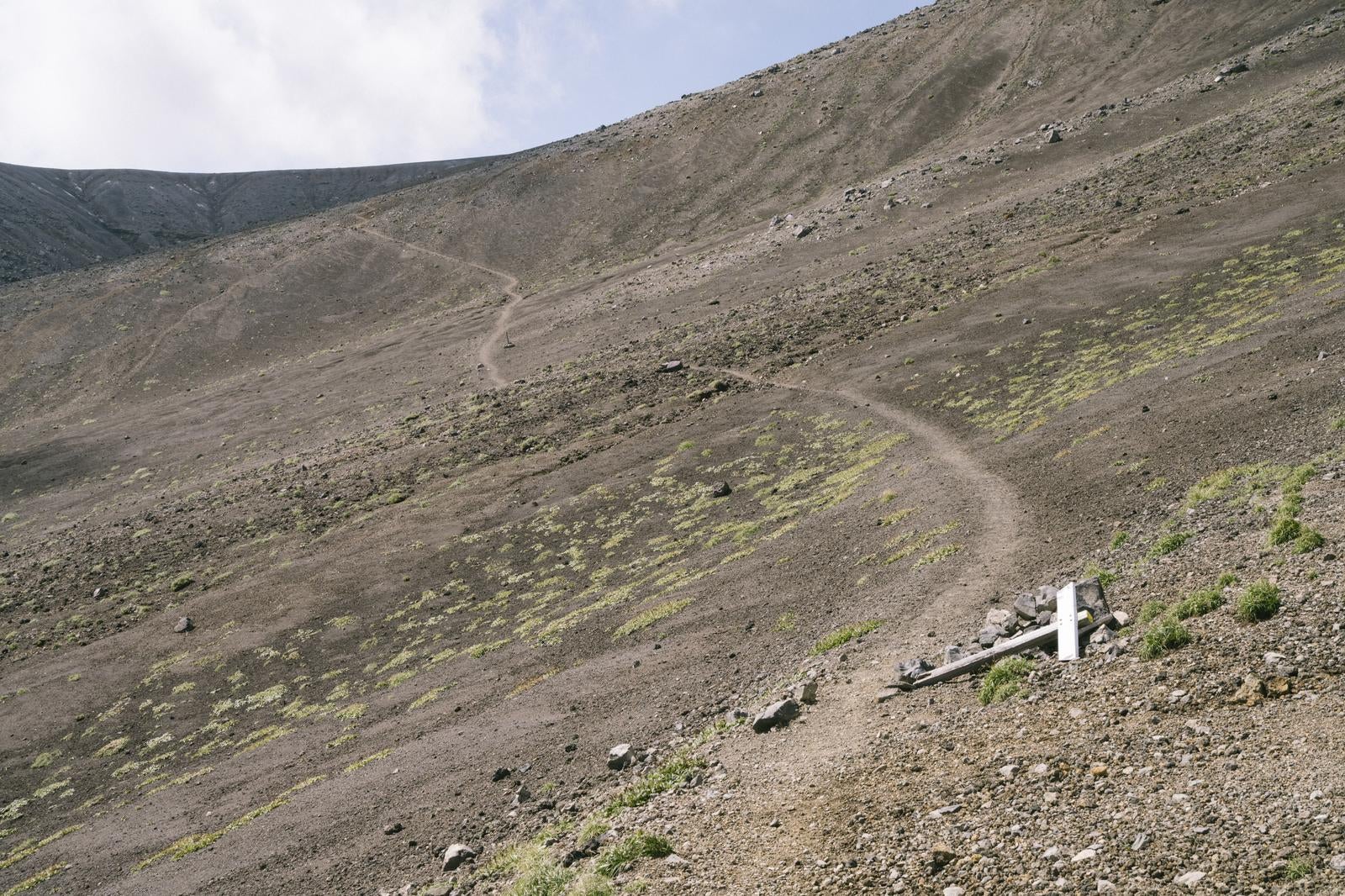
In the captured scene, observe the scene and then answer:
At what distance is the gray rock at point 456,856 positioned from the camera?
18391 mm

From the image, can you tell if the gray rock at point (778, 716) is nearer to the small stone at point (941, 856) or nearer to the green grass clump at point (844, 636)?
the green grass clump at point (844, 636)

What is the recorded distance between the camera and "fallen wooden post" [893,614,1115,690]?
653 inches

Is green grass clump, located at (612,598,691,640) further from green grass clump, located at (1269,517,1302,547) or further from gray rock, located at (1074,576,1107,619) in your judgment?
green grass clump, located at (1269,517,1302,547)

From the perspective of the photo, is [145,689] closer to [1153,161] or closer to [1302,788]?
[1302,788]

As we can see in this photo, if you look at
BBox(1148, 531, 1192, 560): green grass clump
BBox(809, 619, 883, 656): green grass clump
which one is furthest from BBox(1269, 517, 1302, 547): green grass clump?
BBox(809, 619, 883, 656): green grass clump

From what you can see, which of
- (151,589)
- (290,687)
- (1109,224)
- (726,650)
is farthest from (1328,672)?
(1109,224)

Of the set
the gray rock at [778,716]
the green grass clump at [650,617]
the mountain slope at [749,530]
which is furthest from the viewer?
the green grass clump at [650,617]

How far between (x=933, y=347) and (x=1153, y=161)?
1225 inches

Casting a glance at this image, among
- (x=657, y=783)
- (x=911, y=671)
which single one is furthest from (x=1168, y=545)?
(x=657, y=783)

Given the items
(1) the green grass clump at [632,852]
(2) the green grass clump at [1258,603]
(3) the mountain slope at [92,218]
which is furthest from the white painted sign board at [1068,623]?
(3) the mountain slope at [92,218]

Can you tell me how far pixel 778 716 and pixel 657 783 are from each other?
2.66 metres

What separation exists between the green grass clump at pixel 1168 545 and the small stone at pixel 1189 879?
10.5 metres

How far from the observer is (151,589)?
4619cm

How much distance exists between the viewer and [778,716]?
1806 cm
